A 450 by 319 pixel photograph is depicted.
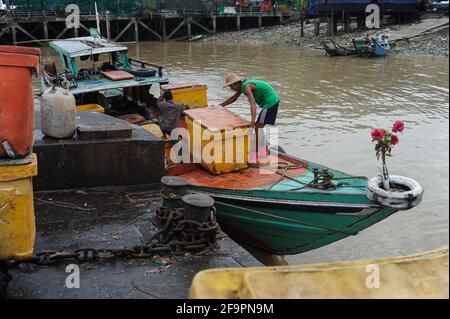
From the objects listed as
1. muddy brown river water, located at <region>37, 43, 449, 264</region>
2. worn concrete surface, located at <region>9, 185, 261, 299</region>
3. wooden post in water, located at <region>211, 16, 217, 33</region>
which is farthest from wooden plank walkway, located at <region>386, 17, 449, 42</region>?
worn concrete surface, located at <region>9, 185, 261, 299</region>

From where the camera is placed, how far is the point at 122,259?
3979mm

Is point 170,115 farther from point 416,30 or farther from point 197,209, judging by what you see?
point 416,30

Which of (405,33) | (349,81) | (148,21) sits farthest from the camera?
(148,21)

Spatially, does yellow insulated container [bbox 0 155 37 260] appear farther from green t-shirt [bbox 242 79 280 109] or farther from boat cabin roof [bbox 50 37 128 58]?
boat cabin roof [bbox 50 37 128 58]

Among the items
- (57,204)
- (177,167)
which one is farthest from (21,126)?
(177,167)

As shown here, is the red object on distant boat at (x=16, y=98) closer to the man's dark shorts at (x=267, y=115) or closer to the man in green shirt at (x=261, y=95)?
the man in green shirt at (x=261, y=95)

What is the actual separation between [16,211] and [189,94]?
577 centimetres

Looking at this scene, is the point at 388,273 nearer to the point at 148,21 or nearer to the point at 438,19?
the point at 438,19

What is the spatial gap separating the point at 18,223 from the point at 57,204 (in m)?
1.84

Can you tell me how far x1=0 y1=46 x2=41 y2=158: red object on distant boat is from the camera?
3.17 meters

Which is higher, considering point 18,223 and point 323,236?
point 18,223

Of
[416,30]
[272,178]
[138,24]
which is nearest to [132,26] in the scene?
[138,24]

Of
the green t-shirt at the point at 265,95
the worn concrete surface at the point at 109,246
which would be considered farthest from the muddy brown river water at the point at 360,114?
the green t-shirt at the point at 265,95

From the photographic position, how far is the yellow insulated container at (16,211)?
127 inches
